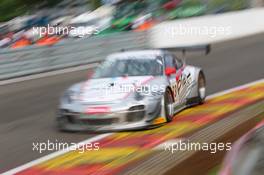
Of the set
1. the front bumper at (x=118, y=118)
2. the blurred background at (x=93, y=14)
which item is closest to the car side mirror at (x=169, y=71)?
the front bumper at (x=118, y=118)

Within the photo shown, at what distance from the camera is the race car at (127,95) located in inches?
357

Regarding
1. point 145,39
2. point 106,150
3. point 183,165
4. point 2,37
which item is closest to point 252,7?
point 145,39

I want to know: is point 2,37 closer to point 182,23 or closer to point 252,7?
point 182,23

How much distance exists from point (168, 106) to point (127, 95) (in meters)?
0.78

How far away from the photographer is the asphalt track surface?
8734 mm

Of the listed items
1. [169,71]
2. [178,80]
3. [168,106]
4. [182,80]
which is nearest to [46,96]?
[182,80]

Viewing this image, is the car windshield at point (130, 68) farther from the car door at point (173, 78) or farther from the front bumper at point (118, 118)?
the front bumper at point (118, 118)

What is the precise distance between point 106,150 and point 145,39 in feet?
54.0

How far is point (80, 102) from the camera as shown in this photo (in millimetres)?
9219

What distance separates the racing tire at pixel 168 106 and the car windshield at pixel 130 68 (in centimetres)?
52

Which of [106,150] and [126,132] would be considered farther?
[126,132]

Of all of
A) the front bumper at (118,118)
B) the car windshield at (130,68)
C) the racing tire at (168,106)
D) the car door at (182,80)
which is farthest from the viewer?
the car door at (182,80)

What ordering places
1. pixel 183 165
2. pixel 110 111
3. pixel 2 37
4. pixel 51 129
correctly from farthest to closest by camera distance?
pixel 2 37, pixel 51 129, pixel 110 111, pixel 183 165

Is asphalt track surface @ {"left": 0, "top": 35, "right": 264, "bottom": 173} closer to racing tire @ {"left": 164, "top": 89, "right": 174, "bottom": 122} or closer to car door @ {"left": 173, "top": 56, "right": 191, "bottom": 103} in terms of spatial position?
racing tire @ {"left": 164, "top": 89, "right": 174, "bottom": 122}
